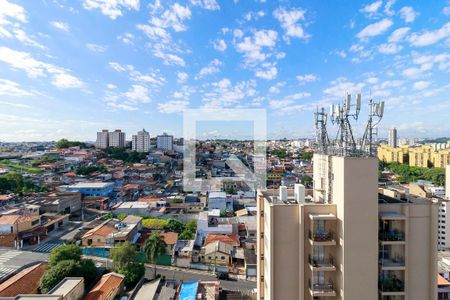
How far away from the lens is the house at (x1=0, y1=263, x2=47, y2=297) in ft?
21.1

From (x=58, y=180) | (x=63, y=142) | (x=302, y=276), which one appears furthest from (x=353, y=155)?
(x=63, y=142)

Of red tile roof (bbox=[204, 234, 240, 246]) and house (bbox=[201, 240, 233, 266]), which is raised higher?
red tile roof (bbox=[204, 234, 240, 246])

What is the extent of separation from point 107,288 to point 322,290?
6.15 m

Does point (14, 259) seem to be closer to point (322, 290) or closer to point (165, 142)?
point (322, 290)

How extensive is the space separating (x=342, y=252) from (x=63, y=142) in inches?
1838

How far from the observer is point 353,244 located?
290 centimetres

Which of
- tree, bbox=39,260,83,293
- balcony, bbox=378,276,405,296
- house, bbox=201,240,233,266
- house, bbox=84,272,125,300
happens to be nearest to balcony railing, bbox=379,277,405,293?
balcony, bbox=378,276,405,296

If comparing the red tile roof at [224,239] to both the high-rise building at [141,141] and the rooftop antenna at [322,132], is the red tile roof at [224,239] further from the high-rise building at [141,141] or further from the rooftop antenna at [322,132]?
the high-rise building at [141,141]

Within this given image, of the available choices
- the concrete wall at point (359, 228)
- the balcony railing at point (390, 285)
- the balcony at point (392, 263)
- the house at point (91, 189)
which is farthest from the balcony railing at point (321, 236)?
the house at point (91, 189)

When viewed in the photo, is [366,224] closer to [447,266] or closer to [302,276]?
[302,276]

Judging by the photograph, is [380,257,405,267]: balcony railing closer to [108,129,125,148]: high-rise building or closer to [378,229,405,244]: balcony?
[378,229,405,244]: balcony

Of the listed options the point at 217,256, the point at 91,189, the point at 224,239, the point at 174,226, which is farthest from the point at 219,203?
the point at 91,189

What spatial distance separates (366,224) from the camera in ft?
9.53

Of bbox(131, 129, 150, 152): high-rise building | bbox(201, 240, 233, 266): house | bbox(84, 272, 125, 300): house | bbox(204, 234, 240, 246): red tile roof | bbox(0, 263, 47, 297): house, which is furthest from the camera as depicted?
bbox(131, 129, 150, 152): high-rise building
